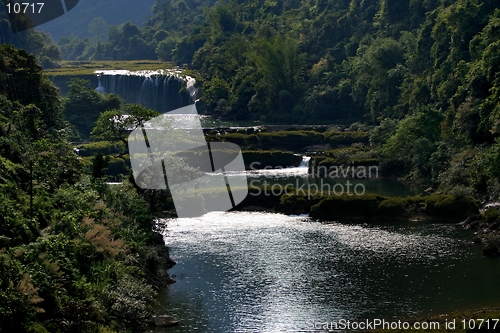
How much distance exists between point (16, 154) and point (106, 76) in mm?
93553

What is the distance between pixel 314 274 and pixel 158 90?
8980 centimetres

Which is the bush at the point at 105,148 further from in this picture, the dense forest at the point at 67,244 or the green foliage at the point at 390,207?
the dense forest at the point at 67,244

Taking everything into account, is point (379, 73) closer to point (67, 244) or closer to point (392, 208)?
point (392, 208)

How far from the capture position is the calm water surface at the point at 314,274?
30.6 m

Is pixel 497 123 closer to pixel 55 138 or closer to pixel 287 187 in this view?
pixel 287 187

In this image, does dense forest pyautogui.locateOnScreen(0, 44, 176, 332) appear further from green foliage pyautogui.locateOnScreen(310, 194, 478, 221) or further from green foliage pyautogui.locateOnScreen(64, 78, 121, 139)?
green foliage pyautogui.locateOnScreen(64, 78, 121, 139)

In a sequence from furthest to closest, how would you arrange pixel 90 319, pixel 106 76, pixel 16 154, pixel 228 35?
pixel 228 35, pixel 106 76, pixel 16 154, pixel 90 319

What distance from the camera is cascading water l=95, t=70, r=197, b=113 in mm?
121625

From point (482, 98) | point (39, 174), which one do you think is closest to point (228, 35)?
point (482, 98)

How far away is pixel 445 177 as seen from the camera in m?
57.3

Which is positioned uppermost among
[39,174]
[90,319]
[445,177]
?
[39,174]

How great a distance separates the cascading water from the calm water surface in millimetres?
75206

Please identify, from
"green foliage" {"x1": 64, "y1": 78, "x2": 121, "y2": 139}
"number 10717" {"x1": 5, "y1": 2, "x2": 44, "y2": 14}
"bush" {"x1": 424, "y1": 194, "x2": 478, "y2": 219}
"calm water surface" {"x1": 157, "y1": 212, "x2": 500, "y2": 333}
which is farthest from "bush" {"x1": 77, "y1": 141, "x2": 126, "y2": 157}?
"bush" {"x1": 424, "y1": 194, "x2": 478, "y2": 219}

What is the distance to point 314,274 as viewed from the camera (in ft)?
118
